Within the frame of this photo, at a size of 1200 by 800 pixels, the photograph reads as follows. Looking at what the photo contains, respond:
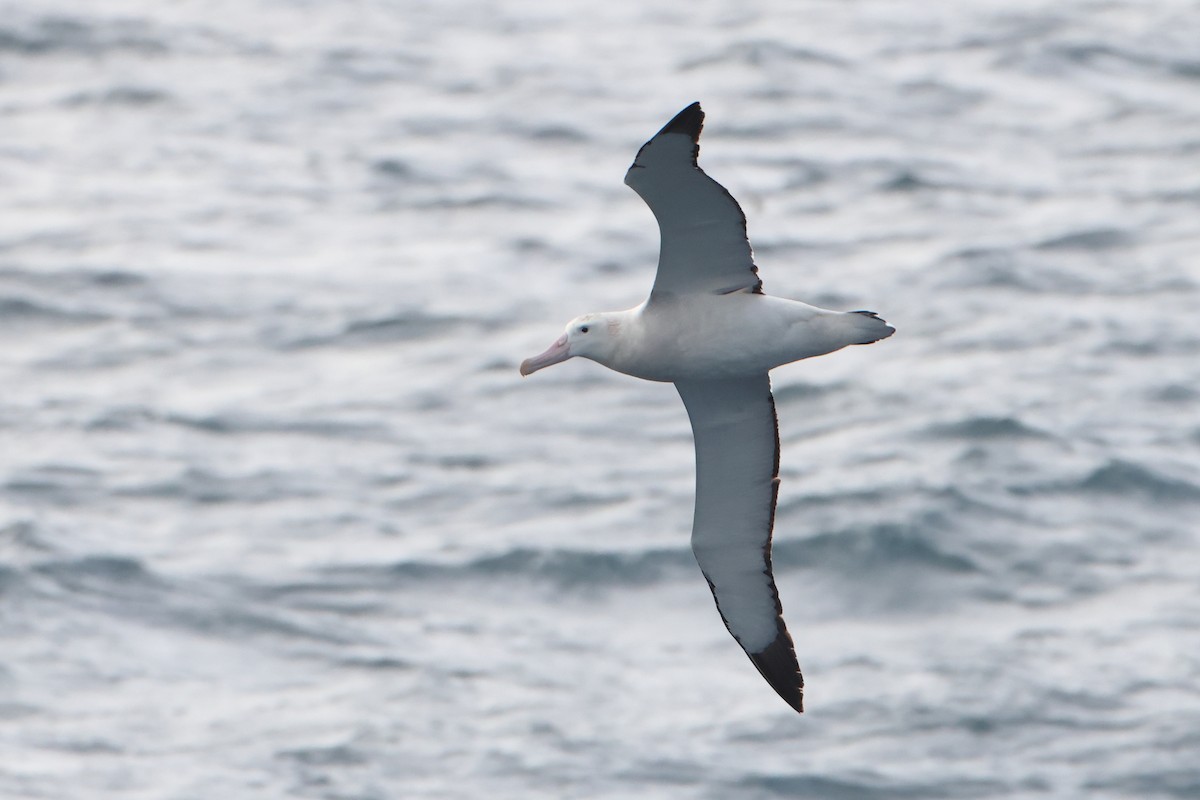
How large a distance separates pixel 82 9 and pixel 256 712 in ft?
85.1

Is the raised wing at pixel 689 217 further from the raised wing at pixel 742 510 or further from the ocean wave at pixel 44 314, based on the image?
the ocean wave at pixel 44 314

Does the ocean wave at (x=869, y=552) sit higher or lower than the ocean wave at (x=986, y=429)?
lower

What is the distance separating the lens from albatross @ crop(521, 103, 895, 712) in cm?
1013

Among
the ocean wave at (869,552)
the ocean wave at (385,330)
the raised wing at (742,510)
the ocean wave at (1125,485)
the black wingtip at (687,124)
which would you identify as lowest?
the ocean wave at (869,552)

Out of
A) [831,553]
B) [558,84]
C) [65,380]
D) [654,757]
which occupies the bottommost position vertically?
[654,757]

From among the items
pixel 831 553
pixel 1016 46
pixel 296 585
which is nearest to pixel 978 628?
pixel 831 553

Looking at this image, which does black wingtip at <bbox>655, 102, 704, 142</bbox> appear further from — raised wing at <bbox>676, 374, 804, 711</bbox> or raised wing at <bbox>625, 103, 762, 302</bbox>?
raised wing at <bbox>676, 374, 804, 711</bbox>

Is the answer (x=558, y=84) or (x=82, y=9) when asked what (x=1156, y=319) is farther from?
(x=82, y=9)

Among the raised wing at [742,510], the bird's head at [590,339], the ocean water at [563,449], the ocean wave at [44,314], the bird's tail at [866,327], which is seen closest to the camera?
the bird's tail at [866,327]

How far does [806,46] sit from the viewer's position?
139ft

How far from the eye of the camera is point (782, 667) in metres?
11.9

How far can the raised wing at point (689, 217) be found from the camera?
32.0 feet

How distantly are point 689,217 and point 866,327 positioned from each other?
1088 millimetres

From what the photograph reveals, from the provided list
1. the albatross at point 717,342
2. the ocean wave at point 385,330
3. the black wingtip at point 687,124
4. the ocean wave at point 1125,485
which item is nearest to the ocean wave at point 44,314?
the ocean wave at point 385,330
